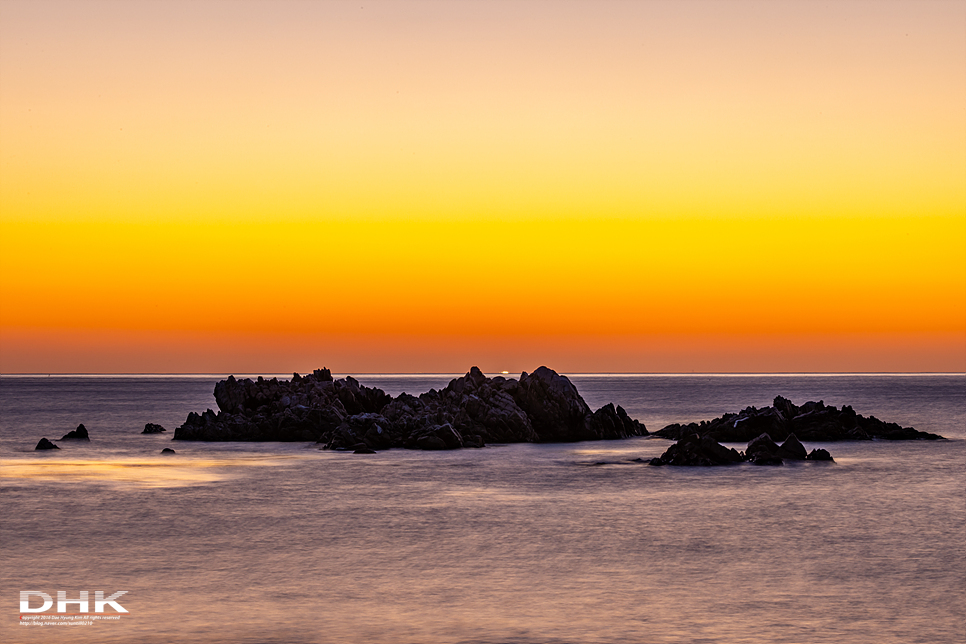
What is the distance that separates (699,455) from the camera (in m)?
59.5

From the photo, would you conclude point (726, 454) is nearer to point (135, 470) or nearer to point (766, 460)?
point (766, 460)

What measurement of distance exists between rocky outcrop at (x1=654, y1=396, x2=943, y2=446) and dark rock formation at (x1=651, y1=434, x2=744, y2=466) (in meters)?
15.2

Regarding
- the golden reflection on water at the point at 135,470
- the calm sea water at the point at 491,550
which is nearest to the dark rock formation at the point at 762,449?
the calm sea water at the point at 491,550

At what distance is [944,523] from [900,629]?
19.1 meters

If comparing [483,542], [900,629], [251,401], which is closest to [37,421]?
[251,401]

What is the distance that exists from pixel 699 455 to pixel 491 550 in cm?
3205

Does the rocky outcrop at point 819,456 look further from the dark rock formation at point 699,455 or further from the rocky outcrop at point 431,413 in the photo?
the rocky outcrop at point 431,413

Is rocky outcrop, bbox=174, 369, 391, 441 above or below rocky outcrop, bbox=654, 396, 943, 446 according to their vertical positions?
above

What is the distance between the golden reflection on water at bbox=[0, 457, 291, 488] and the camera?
168ft

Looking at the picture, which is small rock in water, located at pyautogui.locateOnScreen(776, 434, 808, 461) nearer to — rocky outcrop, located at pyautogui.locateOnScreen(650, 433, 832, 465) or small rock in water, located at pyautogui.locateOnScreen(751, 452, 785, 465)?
rocky outcrop, located at pyautogui.locateOnScreen(650, 433, 832, 465)

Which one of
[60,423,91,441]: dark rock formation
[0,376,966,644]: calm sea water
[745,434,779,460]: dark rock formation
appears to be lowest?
[0,376,966,644]: calm sea water

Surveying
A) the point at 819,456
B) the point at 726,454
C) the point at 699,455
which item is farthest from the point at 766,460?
the point at 819,456

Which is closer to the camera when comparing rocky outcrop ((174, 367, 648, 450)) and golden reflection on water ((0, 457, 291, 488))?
golden reflection on water ((0, 457, 291, 488))

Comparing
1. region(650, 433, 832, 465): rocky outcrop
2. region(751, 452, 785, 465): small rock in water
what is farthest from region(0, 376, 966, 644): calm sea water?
region(650, 433, 832, 465): rocky outcrop
